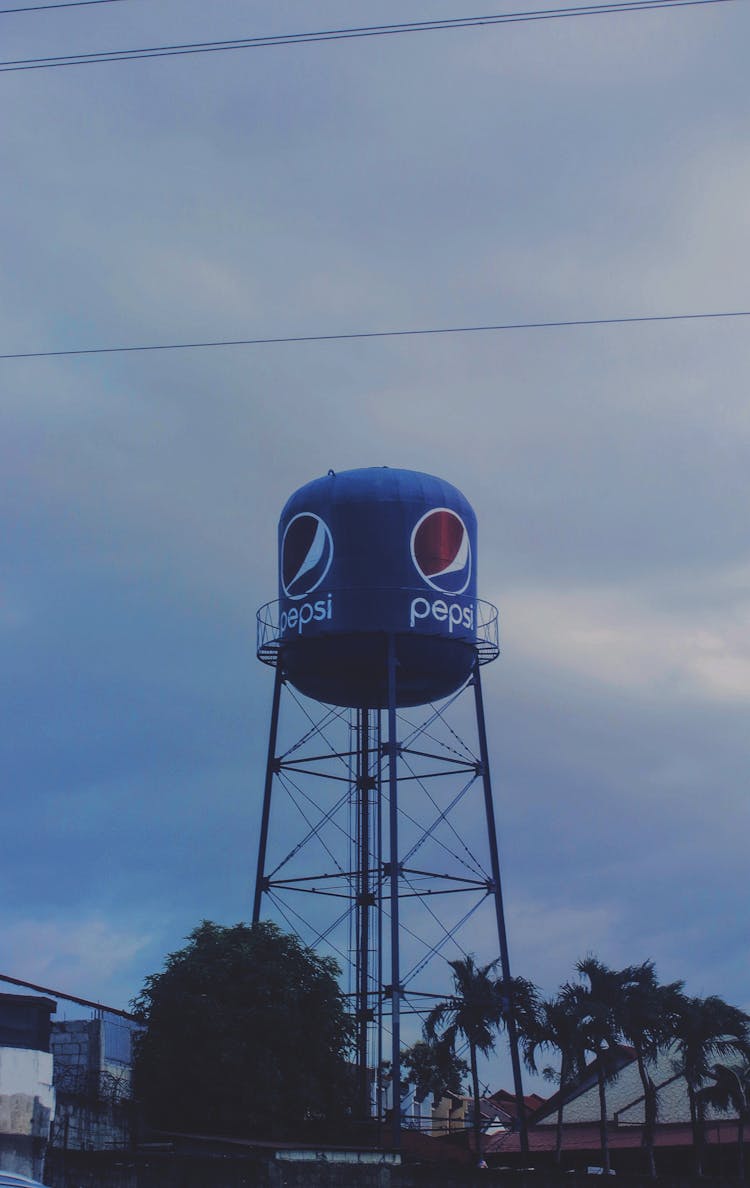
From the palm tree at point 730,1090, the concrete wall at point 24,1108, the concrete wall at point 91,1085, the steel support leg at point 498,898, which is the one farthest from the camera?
the palm tree at point 730,1090

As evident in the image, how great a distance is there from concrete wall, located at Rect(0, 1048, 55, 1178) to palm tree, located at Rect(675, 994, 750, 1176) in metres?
20.4

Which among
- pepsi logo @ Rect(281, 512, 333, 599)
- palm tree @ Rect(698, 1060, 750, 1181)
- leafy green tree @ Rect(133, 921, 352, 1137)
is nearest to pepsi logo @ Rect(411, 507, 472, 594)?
pepsi logo @ Rect(281, 512, 333, 599)

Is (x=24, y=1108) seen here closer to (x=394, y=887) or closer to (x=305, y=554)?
(x=394, y=887)

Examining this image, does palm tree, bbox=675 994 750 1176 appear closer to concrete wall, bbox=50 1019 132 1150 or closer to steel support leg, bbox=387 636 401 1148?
steel support leg, bbox=387 636 401 1148

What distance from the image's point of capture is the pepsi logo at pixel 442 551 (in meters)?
44.3

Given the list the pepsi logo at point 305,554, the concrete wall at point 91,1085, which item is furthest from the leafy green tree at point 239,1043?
the pepsi logo at point 305,554

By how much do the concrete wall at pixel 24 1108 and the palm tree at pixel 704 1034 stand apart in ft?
66.9

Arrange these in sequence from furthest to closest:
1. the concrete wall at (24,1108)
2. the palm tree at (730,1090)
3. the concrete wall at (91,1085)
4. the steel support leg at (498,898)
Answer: the palm tree at (730,1090)
the steel support leg at (498,898)
the concrete wall at (91,1085)
the concrete wall at (24,1108)

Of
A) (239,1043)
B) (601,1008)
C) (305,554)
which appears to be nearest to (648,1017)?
(601,1008)

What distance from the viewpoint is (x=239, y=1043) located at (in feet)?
134

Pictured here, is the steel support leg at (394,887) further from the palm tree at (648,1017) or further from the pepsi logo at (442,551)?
the palm tree at (648,1017)

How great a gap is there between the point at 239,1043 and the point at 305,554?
13.2 meters

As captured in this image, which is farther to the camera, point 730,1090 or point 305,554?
point 730,1090

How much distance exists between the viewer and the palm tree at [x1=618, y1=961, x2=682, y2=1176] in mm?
45812
